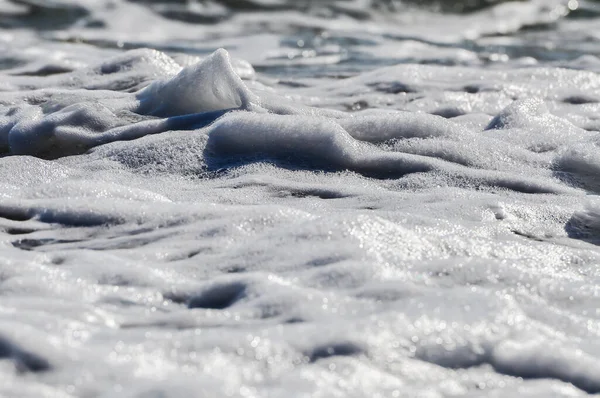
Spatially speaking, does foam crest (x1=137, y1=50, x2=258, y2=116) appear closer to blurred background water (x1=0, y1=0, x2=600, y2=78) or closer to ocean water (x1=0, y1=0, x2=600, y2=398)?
ocean water (x1=0, y1=0, x2=600, y2=398)

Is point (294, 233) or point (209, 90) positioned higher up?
point (209, 90)

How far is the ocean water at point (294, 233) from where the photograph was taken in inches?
70.2

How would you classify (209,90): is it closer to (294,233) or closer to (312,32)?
(294,233)

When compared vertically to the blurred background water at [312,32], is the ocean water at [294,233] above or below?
below

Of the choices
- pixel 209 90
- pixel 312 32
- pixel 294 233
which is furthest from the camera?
pixel 312 32

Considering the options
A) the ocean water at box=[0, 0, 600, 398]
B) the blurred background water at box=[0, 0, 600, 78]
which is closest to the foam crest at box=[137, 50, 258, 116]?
the ocean water at box=[0, 0, 600, 398]

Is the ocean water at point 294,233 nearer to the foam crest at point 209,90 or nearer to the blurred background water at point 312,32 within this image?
the foam crest at point 209,90

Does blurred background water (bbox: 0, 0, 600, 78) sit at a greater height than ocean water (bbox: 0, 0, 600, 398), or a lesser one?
greater

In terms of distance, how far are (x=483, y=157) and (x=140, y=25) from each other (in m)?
4.96

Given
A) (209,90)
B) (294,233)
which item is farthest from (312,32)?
(294,233)

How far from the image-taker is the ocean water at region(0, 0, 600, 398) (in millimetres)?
1783

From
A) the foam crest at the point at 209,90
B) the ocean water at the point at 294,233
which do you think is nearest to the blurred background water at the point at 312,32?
the ocean water at the point at 294,233

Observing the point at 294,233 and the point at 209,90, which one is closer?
the point at 294,233

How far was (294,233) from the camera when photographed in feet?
7.75
